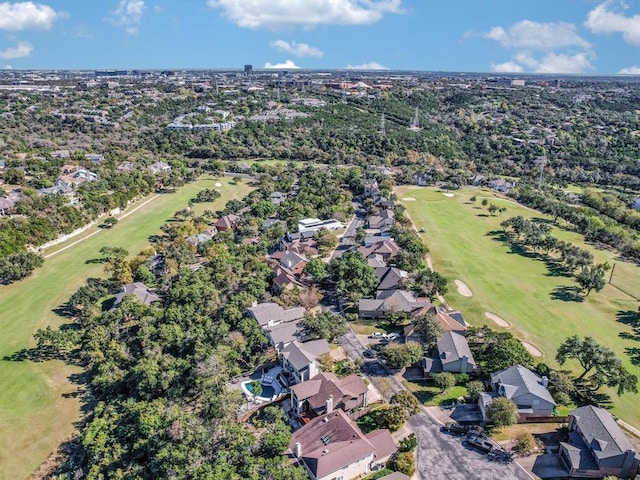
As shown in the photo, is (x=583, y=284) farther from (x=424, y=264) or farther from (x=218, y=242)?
(x=218, y=242)

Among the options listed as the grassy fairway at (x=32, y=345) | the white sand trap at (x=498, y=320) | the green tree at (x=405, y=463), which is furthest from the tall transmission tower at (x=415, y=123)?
the green tree at (x=405, y=463)

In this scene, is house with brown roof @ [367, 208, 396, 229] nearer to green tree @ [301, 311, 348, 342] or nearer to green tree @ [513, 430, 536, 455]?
green tree @ [301, 311, 348, 342]

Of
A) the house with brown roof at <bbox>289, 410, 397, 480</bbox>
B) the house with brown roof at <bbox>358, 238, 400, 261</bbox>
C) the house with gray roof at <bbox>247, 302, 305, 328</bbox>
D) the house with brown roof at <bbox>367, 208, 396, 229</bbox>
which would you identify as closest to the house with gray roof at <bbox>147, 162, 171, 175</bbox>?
the house with brown roof at <bbox>367, 208, 396, 229</bbox>

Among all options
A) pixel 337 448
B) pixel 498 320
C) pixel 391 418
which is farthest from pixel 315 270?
pixel 337 448

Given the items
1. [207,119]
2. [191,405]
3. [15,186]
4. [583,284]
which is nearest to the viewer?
[191,405]

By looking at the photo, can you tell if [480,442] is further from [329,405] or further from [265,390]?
[265,390]

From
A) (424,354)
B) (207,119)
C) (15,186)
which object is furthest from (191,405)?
(207,119)
